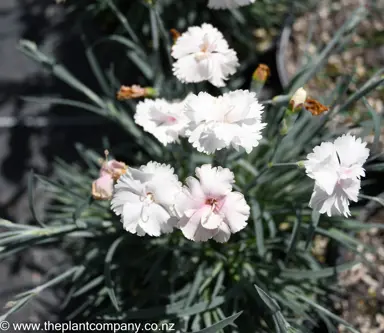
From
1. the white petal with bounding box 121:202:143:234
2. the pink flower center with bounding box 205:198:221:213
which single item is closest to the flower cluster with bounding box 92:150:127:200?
the white petal with bounding box 121:202:143:234

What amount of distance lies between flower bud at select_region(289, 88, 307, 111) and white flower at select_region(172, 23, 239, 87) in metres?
0.13

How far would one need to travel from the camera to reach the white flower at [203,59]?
88 cm

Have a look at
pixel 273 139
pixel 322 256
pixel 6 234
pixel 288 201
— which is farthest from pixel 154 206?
pixel 322 256

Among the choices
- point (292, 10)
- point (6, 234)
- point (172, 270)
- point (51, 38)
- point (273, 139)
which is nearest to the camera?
point (6, 234)

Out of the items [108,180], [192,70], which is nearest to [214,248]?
[108,180]

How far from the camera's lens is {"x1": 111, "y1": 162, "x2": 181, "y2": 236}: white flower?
793mm

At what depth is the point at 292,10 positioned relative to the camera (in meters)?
1.57

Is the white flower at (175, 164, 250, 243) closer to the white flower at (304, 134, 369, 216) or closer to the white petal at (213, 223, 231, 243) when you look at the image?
the white petal at (213, 223, 231, 243)

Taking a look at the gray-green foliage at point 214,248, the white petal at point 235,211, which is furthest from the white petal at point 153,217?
the gray-green foliage at point 214,248

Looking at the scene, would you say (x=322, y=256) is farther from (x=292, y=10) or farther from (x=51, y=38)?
(x=51, y=38)

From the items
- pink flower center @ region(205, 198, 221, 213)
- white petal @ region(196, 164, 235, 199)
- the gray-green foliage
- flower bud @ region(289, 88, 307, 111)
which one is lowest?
the gray-green foliage

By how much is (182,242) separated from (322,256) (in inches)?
17.8

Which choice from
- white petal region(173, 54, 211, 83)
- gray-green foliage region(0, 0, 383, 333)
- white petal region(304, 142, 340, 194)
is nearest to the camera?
white petal region(304, 142, 340, 194)

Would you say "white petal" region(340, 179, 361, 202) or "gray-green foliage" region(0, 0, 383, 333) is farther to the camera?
"gray-green foliage" region(0, 0, 383, 333)
